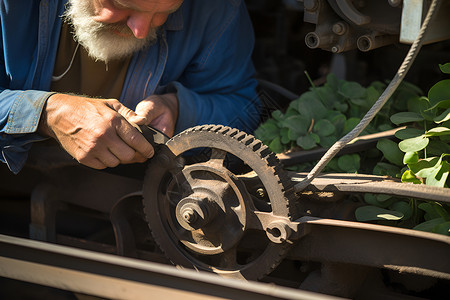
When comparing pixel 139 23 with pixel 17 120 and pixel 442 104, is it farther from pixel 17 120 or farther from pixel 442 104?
pixel 442 104

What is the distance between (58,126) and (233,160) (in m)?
0.48

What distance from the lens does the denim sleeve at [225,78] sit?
1710mm

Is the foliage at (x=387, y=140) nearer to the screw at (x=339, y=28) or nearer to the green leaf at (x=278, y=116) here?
the green leaf at (x=278, y=116)

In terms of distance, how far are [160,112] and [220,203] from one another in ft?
1.34

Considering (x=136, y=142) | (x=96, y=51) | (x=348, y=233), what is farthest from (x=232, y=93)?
(x=348, y=233)

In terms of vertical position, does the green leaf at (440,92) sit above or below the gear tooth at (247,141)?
above

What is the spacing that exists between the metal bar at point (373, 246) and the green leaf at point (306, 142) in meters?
0.39

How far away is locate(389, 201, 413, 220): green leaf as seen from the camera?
1220 millimetres

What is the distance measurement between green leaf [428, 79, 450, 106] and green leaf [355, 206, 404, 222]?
310 millimetres

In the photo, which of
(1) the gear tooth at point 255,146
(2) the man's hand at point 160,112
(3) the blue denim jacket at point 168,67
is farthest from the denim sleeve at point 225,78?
(1) the gear tooth at point 255,146

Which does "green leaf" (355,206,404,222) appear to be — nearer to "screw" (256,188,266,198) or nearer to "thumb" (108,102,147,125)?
"screw" (256,188,266,198)

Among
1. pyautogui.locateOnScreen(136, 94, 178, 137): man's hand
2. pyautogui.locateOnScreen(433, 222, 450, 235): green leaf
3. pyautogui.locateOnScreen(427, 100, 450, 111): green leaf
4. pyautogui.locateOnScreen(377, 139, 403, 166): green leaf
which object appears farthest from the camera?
pyautogui.locateOnScreen(136, 94, 178, 137): man's hand

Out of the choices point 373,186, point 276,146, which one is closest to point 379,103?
point 373,186

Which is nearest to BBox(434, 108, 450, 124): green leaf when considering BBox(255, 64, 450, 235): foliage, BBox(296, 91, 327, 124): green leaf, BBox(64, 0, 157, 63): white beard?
BBox(255, 64, 450, 235): foliage
